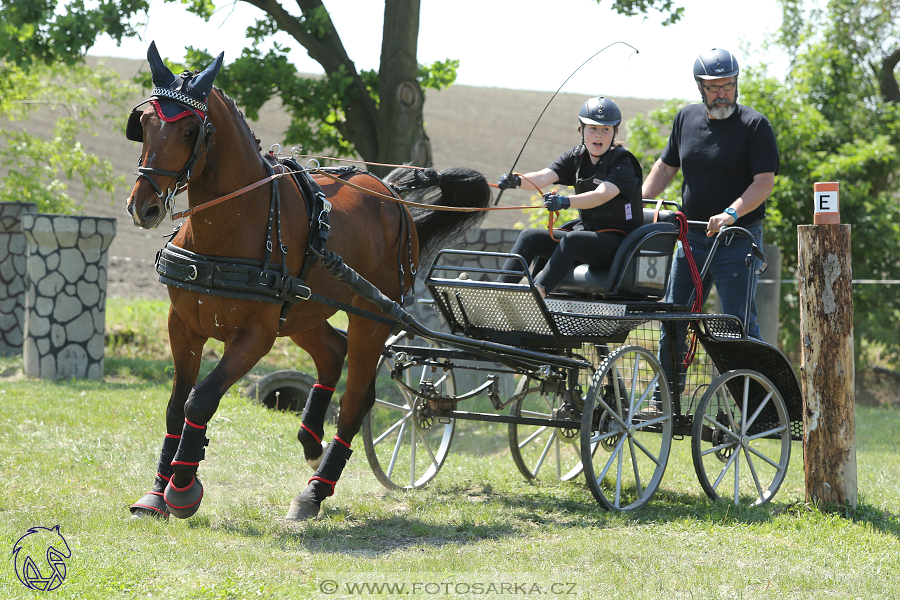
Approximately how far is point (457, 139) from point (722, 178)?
87.3 ft

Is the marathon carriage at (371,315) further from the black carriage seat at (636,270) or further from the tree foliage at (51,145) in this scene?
the tree foliage at (51,145)

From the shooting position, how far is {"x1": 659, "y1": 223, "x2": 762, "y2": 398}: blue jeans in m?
5.03

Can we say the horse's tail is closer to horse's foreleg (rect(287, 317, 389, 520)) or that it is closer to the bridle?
horse's foreleg (rect(287, 317, 389, 520))

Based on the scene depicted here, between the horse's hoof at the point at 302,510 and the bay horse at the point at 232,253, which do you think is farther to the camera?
the horse's hoof at the point at 302,510

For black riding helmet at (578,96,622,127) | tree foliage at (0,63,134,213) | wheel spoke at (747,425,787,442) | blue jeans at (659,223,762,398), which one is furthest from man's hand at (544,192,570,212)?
tree foliage at (0,63,134,213)

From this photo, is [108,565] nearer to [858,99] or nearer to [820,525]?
[820,525]

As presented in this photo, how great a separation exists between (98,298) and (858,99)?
9.78 metres

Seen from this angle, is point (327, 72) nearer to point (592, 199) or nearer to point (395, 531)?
point (592, 199)

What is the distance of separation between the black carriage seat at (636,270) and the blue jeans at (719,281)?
342 millimetres

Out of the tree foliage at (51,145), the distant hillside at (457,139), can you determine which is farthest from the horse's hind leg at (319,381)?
the distant hillside at (457,139)

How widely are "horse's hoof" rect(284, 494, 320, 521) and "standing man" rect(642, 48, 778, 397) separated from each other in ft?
7.17

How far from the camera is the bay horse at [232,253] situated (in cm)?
359

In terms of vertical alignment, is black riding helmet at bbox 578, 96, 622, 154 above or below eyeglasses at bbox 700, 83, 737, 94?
below

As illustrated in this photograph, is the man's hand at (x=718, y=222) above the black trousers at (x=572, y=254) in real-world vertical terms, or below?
above
